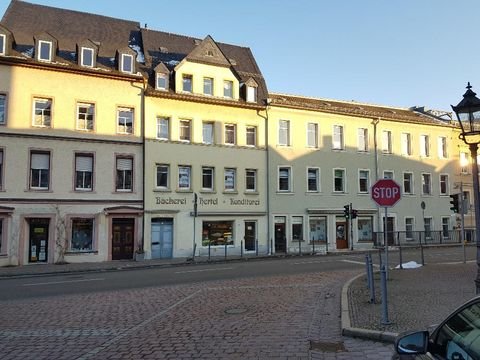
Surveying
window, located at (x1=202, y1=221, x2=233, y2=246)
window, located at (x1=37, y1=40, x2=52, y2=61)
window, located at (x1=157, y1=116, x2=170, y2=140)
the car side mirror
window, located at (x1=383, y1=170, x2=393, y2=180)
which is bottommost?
the car side mirror

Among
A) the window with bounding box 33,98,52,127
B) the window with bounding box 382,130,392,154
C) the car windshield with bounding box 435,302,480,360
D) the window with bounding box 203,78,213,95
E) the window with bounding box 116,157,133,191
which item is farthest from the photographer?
the window with bounding box 382,130,392,154

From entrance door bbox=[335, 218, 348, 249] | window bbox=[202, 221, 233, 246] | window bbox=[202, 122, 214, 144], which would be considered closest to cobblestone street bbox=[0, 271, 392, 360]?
window bbox=[202, 221, 233, 246]

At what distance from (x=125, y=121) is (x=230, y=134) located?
7654 millimetres

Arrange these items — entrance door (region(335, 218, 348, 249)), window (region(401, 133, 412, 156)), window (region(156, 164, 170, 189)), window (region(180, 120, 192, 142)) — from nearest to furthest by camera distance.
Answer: window (region(156, 164, 170, 189)) < window (region(180, 120, 192, 142)) < entrance door (region(335, 218, 348, 249)) < window (region(401, 133, 412, 156))

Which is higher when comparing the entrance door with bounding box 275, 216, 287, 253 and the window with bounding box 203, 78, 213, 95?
the window with bounding box 203, 78, 213, 95

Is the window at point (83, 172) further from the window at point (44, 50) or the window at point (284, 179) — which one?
the window at point (284, 179)

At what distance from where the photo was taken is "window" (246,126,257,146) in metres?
35.7

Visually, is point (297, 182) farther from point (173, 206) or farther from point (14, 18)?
point (14, 18)

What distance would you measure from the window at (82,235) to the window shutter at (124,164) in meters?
3.77

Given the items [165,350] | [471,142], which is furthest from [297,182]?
[165,350]

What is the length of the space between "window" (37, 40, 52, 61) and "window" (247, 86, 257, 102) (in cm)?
1354

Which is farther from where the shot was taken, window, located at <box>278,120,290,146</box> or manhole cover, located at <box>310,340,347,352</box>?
window, located at <box>278,120,290,146</box>

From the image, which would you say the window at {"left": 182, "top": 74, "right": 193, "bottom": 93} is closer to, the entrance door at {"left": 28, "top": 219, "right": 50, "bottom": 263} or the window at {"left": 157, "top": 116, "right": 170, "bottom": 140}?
the window at {"left": 157, "top": 116, "right": 170, "bottom": 140}

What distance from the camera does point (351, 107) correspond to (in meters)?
41.8
